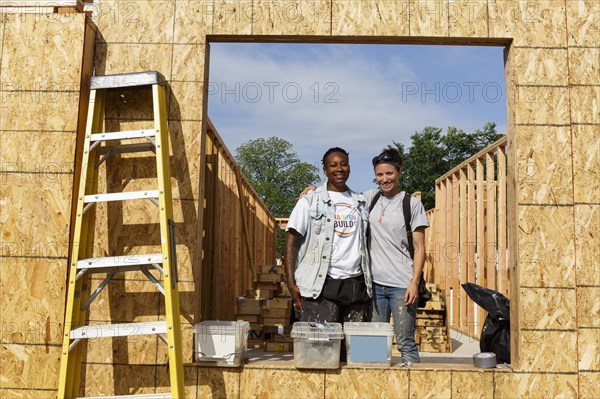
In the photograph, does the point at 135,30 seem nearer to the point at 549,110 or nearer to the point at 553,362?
the point at 549,110

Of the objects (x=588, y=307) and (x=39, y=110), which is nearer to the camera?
(x=588, y=307)

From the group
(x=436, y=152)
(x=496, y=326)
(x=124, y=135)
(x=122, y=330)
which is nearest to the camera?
(x=122, y=330)

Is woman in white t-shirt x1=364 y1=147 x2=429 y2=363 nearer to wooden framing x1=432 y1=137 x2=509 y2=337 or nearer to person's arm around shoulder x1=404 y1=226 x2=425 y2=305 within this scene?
person's arm around shoulder x1=404 y1=226 x2=425 y2=305

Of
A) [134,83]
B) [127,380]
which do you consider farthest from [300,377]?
[134,83]

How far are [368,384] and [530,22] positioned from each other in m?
3.17

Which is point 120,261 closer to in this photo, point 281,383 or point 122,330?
point 122,330

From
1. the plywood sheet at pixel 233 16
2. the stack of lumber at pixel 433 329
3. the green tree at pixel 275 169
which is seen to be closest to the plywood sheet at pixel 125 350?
the plywood sheet at pixel 233 16

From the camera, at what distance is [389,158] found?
15.4 ft

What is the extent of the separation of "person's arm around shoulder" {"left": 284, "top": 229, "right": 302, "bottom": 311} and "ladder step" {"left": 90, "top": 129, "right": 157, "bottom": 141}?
133 cm

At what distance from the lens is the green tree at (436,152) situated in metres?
44.2

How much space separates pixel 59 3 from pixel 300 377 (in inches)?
141

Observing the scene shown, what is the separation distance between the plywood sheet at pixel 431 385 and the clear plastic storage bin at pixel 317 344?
0.61 metres

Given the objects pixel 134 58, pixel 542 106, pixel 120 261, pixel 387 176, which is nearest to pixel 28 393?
pixel 120 261

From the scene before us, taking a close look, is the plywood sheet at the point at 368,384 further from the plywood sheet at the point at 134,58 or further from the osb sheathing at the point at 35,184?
the plywood sheet at the point at 134,58
